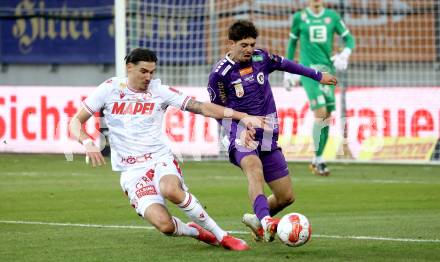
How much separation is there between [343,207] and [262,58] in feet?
10.5

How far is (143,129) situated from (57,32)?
66.8ft

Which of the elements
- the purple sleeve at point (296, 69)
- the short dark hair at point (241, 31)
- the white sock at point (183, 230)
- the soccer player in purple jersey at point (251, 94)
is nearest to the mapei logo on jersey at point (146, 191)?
the white sock at point (183, 230)

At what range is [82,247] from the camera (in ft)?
30.8

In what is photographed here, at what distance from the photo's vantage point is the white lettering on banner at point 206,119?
2053 centimetres

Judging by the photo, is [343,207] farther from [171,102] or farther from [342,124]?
[342,124]

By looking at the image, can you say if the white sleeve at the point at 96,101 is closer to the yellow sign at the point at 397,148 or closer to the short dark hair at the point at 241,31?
the short dark hair at the point at 241,31

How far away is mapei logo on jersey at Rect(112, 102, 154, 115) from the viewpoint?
9.78 metres

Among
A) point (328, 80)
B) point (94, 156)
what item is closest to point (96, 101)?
point (94, 156)

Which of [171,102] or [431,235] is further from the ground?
[171,102]

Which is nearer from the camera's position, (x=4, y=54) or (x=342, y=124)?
(x=342, y=124)

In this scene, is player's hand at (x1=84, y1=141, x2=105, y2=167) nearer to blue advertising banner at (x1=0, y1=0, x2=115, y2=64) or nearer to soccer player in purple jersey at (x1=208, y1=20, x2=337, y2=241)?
soccer player in purple jersey at (x1=208, y1=20, x2=337, y2=241)

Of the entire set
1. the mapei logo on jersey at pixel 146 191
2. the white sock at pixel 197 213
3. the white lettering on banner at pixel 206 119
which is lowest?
the white lettering on banner at pixel 206 119

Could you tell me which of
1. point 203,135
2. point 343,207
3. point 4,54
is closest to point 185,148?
point 203,135

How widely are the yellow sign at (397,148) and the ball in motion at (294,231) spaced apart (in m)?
12.0
